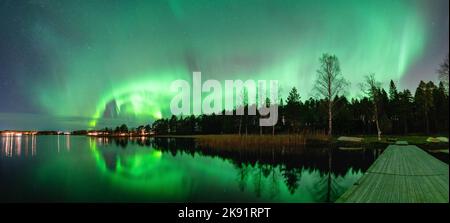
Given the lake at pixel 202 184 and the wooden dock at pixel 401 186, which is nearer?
the wooden dock at pixel 401 186

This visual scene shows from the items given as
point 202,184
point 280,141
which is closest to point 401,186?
point 202,184

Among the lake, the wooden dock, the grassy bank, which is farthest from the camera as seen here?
the grassy bank

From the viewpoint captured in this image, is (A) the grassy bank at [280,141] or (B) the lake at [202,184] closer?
(B) the lake at [202,184]

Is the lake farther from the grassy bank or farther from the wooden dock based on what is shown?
the grassy bank

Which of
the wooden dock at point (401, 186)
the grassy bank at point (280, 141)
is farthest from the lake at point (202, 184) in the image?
the grassy bank at point (280, 141)

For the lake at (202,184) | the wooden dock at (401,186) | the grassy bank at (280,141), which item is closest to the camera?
the wooden dock at (401,186)

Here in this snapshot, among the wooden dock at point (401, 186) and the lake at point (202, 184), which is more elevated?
the wooden dock at point (401, 186)

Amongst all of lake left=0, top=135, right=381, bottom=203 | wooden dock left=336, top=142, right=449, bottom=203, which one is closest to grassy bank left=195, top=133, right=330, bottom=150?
lake left=0, top=135, right=381, bottom=203

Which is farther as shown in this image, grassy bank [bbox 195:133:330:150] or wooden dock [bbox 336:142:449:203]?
grassy bank [bbox 195:133:330:150]

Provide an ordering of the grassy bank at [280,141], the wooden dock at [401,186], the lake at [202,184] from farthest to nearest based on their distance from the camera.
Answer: the grassy bank at [280,141] < the lake at [202,184] < the wooden dock at [401,186]

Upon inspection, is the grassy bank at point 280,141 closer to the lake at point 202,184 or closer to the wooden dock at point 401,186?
the lake at point 202,184

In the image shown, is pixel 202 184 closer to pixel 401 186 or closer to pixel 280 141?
pixel 401 186
